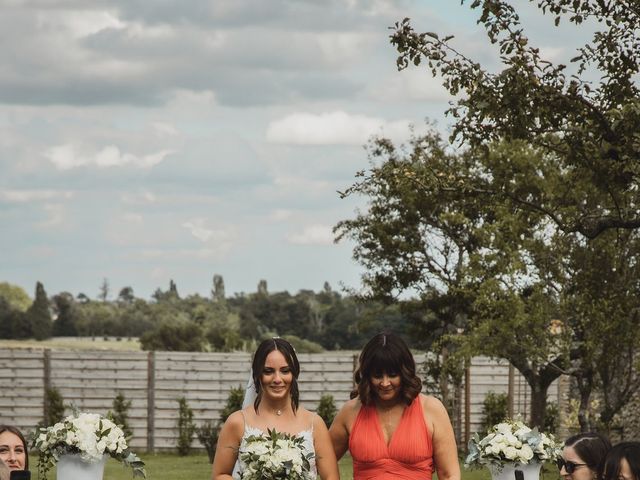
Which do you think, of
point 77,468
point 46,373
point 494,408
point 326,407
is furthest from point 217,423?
point 77,468

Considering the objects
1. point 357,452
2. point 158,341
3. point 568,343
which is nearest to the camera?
point 357,452

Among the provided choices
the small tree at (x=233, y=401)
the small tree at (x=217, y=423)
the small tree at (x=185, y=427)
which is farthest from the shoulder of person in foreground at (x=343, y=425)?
the small tree at (x=185, y=427)

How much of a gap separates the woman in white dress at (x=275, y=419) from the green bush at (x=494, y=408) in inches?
824

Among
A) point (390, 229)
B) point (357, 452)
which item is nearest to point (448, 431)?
point (357, 452)

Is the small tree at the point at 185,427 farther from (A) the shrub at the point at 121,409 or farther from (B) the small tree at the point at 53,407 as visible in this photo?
(B) the small tree at the point at 53,407

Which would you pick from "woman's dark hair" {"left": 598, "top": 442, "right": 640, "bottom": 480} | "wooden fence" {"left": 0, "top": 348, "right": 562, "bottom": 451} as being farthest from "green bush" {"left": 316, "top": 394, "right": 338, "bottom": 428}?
"woman's dark hair" {"left": 598, "top": 442, "right": 640, "bottom": 480}

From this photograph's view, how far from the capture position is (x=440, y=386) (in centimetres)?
2731

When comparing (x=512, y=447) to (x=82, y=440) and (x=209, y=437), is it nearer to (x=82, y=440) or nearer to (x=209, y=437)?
(x=82, y=440)

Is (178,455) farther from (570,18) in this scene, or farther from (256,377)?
(256,377)

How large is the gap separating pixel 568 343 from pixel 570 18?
686 centimetres

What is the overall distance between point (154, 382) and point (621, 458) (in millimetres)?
23350

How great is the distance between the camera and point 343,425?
255 inches

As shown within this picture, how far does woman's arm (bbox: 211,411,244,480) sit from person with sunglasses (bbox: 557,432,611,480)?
1.60 m

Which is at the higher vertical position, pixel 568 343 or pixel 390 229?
pixel 390 229
